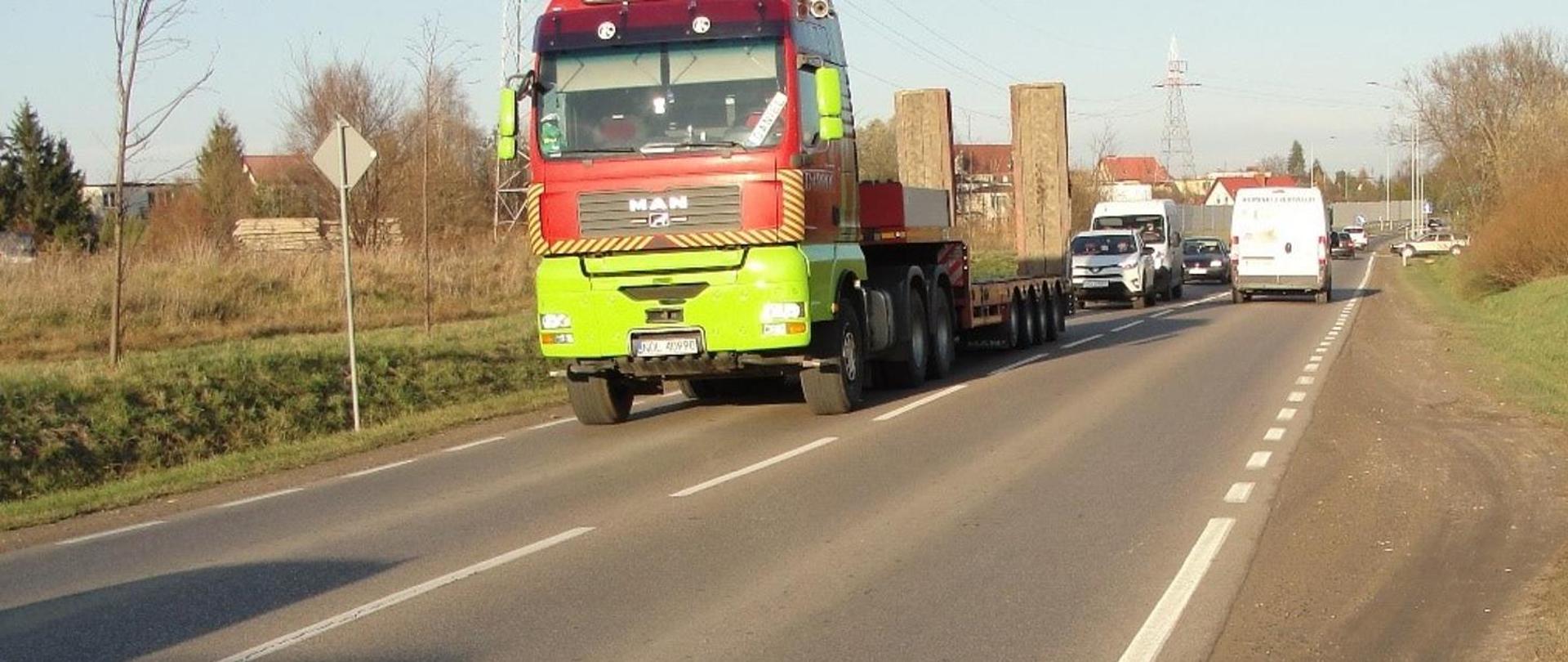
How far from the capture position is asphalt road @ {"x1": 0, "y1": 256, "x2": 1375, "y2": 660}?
24.7 ft

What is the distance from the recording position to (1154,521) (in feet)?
33.8

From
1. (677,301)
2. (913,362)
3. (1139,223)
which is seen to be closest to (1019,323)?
(913,362)

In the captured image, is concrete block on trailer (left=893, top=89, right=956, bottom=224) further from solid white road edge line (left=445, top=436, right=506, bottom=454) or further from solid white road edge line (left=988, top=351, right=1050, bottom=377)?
solid white road edge line (left=445, top=436, right=506, bottom=454)

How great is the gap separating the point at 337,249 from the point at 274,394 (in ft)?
60.8

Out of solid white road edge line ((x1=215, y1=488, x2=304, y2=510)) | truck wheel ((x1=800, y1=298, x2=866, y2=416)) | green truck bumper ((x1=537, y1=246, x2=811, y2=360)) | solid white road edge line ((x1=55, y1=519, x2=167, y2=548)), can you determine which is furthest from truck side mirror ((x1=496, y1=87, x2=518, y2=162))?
solid white road edge line ((x1=55, y1=519, x2=167, y2=548))

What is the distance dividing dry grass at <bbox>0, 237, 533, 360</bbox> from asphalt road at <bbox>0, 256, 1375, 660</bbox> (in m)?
13.3

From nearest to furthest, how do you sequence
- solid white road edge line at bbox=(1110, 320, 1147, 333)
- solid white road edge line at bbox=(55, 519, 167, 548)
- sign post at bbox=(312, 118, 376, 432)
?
solid white road edge line at bbox=(55, 519, 167, 548)
sign post at bbox=(312, 118, 376, 432)
solid white road edge line at bbox=(1110, 320, 1147, 333)

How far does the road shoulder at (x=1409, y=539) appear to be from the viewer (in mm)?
7496

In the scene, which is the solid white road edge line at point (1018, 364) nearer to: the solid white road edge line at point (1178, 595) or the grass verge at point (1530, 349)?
the grass verge at point (1530, 349)

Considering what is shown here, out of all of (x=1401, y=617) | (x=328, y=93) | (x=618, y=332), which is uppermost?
(x=328, y=93)

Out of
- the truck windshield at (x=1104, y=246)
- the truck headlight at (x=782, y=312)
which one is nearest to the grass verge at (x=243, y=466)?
the truck headlight at (x=782, y=312)

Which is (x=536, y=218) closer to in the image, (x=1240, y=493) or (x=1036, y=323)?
(x=1240, y=493)

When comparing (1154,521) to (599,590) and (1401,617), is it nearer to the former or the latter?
(1401,617)

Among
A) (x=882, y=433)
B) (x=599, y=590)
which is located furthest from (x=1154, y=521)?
(x=882, y=433)
